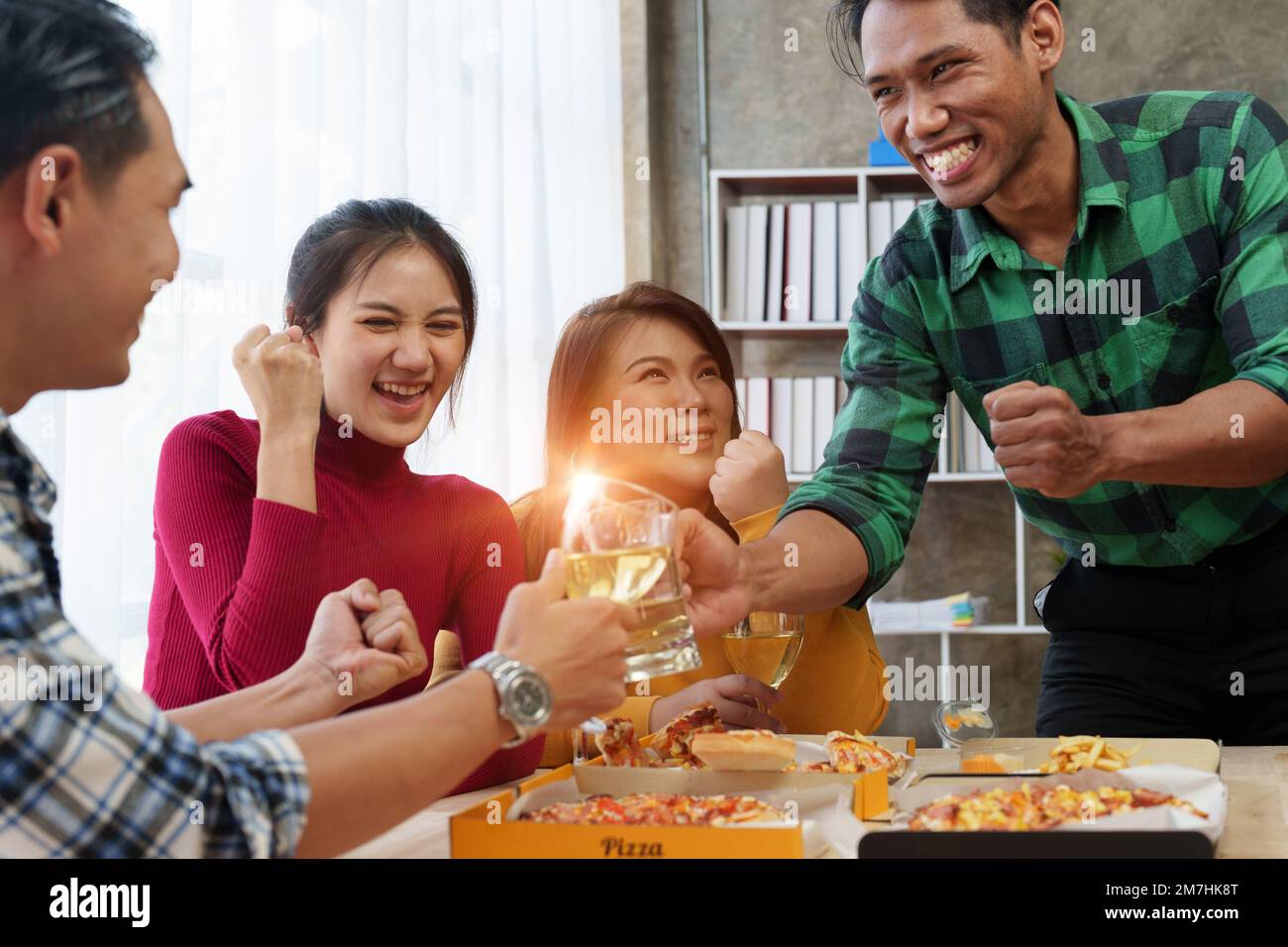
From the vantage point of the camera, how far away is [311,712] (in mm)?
1224

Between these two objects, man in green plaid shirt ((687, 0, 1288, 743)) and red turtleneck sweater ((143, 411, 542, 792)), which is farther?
man in green plaid shirt ((687, 0, 1288, 743))

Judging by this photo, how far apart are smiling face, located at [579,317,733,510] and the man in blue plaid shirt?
103 cm

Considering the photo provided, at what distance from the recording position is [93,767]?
2.23 feet

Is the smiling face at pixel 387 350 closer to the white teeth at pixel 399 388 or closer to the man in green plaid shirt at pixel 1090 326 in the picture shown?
the white teeth at pixel 399 388

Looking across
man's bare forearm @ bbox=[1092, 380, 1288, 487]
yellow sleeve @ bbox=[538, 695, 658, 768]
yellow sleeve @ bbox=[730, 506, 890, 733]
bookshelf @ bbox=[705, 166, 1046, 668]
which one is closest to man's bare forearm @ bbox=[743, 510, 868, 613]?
yellow sleeve @ bbox=[730, 506, 890, 733]

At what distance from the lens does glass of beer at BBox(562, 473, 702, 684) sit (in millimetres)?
1003

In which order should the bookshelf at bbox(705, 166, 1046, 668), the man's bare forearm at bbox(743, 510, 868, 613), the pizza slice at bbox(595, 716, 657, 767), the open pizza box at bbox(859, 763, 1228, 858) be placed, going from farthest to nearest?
the bookshelf at bbox(705, 166, 1046, 668) < the man's bare forearm at bbox(743, 510, 868, 613) < the pizza slice at bbox(595, 716, 657, 767) < the open pizza box at bbox(859, 763, 1228, 858)

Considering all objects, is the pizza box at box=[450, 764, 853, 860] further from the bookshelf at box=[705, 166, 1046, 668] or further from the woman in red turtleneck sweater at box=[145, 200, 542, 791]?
the bookshelf at box=[705, 166, 1046, 668]

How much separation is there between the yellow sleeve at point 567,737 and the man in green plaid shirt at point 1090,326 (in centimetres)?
27

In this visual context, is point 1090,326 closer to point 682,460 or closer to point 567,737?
point 682,460
